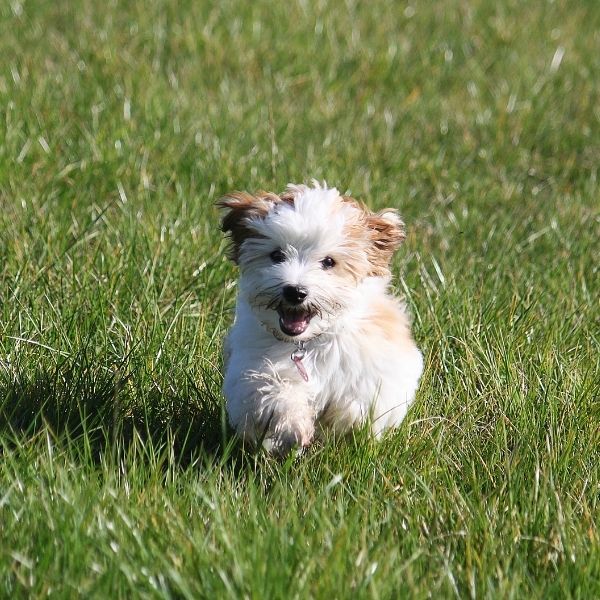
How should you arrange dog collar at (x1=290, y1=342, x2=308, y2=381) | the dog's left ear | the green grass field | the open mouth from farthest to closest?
the dog's left ear < dog collar at (x1=290, y1=342, x2=308, y2=381) < the open mouth < the green grass field

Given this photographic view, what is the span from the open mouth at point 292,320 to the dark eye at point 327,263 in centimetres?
18

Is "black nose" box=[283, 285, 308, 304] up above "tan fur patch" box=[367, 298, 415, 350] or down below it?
above

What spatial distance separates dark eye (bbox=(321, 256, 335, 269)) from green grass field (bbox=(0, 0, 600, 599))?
1.94 ft

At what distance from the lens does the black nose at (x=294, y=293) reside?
12.4 ft

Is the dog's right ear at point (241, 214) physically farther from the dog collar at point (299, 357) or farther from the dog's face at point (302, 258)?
the dog collar at point (299, 357)

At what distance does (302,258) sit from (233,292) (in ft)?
4.25

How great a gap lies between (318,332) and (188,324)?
3.13ft

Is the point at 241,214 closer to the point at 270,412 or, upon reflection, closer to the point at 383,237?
the point at 383,237

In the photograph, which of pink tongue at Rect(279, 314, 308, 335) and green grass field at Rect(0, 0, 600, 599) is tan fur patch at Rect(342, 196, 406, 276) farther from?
green grass field at Rect(0, 0, 600, 599)

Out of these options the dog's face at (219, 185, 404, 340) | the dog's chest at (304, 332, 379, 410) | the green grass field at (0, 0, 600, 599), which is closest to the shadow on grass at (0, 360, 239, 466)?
the green grass field at (0, 0, 600, 599)

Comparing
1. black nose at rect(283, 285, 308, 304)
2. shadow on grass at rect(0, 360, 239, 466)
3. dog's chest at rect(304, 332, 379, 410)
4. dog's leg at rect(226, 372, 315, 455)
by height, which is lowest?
shadow on grass at rect(0, 360, 239, 466)

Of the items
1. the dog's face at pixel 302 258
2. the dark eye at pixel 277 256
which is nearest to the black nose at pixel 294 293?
the dog's face at pixel 302 258

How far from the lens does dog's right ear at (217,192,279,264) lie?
4.06m

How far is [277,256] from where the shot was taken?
3967 mm
